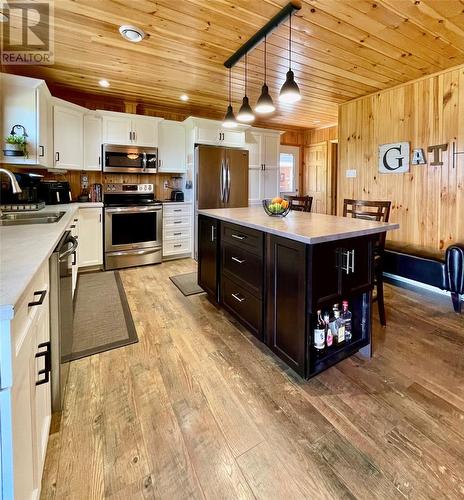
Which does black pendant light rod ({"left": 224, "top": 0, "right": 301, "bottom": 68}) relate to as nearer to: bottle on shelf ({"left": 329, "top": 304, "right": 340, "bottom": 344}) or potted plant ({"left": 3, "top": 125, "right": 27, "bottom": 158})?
bottle on shelf ({"left": 329, "top": 304, "right": 340, "bottom": 344})

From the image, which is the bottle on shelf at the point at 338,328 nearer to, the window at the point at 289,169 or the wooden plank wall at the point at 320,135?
the window at the point at 289,169

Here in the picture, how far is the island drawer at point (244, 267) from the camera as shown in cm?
216

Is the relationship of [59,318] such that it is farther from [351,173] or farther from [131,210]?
[351,173]

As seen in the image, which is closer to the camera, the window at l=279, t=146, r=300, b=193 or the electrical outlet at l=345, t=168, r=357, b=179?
the electrical outlet at l=345, t=168, r=357, b=179

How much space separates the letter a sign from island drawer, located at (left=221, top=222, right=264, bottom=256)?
274 centimetres

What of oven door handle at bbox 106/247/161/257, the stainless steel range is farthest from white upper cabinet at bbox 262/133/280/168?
oven door handle at bbox 106/247/161/257

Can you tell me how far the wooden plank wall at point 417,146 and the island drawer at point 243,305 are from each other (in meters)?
2.69

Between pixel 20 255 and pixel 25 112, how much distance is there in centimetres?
289

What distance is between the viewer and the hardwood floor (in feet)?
3.95

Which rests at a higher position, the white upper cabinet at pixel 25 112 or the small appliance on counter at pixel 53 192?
the white upper cabinet at pixel 25 112

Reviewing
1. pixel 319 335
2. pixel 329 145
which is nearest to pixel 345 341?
pixel 319 335

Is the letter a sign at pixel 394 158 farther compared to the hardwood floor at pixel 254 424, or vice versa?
the letter a sign at pixel 394 158

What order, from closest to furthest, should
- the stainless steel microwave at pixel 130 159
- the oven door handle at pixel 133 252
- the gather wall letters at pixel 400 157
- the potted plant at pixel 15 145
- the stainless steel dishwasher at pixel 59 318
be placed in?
1. the stainless steel dishwasher at pixel 59 318
2. the potted plant at pixel 15 145
3. the gather wall letters at pixel 400 157
4. the oven door handle at pixel 133 252
5. the stainless steel microwave at pixel 130 159

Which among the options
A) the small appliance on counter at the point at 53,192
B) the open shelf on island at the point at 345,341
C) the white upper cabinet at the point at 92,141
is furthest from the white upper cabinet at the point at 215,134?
the open shelf on island at the point at 345,341
